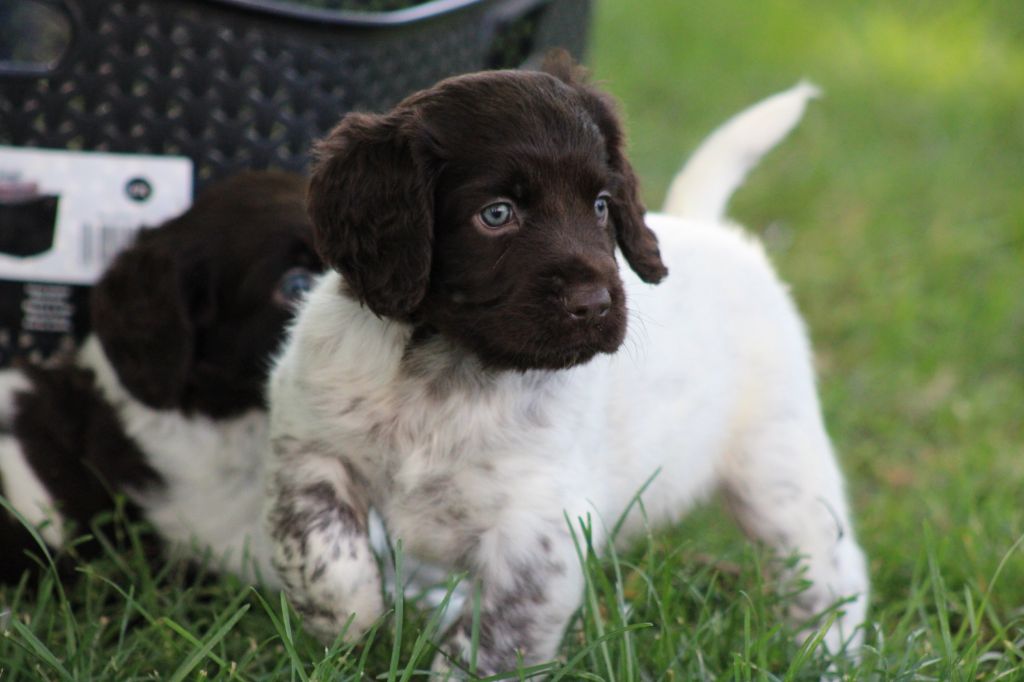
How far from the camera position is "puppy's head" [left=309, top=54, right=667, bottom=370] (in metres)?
2.22

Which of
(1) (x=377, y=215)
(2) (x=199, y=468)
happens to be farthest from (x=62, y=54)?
(1) (x=377, y=215)

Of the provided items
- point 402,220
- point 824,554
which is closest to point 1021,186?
point 824,554

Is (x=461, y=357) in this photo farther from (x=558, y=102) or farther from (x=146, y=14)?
(x=146, y=14)

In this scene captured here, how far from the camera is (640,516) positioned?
9.80ft

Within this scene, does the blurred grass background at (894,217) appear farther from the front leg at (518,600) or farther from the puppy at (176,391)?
the puppy at (176,391)

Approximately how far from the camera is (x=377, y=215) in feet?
7.48

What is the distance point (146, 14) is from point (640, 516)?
168 cm

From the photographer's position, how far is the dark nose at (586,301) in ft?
7.18

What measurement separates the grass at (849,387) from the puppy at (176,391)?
0.17m

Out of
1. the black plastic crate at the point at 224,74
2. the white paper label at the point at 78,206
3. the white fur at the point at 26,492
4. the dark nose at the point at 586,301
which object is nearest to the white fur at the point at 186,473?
the white fur at the point at 26,492

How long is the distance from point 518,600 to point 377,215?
0.72 meters

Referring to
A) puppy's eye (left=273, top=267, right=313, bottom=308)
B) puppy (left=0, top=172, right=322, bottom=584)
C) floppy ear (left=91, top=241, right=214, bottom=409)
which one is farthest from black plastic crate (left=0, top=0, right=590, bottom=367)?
puppy's eye (left=273, top=267, right=313, bottom=308)

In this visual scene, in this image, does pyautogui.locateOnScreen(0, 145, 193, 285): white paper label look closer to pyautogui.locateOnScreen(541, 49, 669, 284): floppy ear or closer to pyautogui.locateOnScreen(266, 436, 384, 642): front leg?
pyautogui.locateOnScreen(266, 436, 384, 642): front leg

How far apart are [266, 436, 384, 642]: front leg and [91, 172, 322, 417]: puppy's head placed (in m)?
0.66
